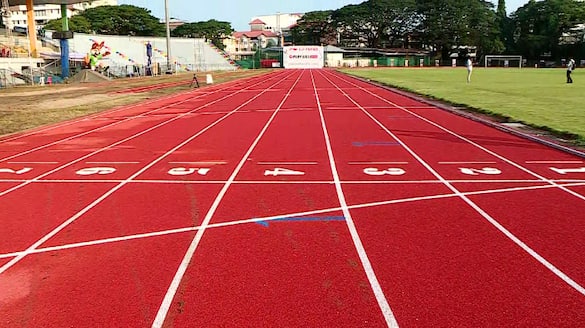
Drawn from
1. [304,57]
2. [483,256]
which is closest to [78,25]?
[304,57]

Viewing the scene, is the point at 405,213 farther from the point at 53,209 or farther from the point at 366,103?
the point at 366,103

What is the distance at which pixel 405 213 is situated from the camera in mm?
6406

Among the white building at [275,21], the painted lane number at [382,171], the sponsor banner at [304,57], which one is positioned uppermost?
the white building at [275,21]

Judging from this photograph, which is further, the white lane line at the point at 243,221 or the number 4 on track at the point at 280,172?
the number 4 on track at the point at 280,172

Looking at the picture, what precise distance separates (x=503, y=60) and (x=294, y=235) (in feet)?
315

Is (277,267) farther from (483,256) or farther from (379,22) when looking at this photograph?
(379,22)

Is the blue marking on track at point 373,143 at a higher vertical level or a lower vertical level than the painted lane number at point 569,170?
higher

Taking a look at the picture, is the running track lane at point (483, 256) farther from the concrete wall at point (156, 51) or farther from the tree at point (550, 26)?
the tree at point (550, 26)

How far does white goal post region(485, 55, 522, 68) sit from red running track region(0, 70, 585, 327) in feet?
284

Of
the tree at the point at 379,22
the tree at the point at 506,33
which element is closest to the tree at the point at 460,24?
the tree at the point at 506,33

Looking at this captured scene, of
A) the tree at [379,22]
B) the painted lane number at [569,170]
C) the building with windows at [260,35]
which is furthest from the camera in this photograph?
the building with windows at [260,35]

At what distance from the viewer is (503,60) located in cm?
9175

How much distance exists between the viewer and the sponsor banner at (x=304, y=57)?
93062 millimetres

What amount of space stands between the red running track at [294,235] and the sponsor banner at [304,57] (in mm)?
83472
